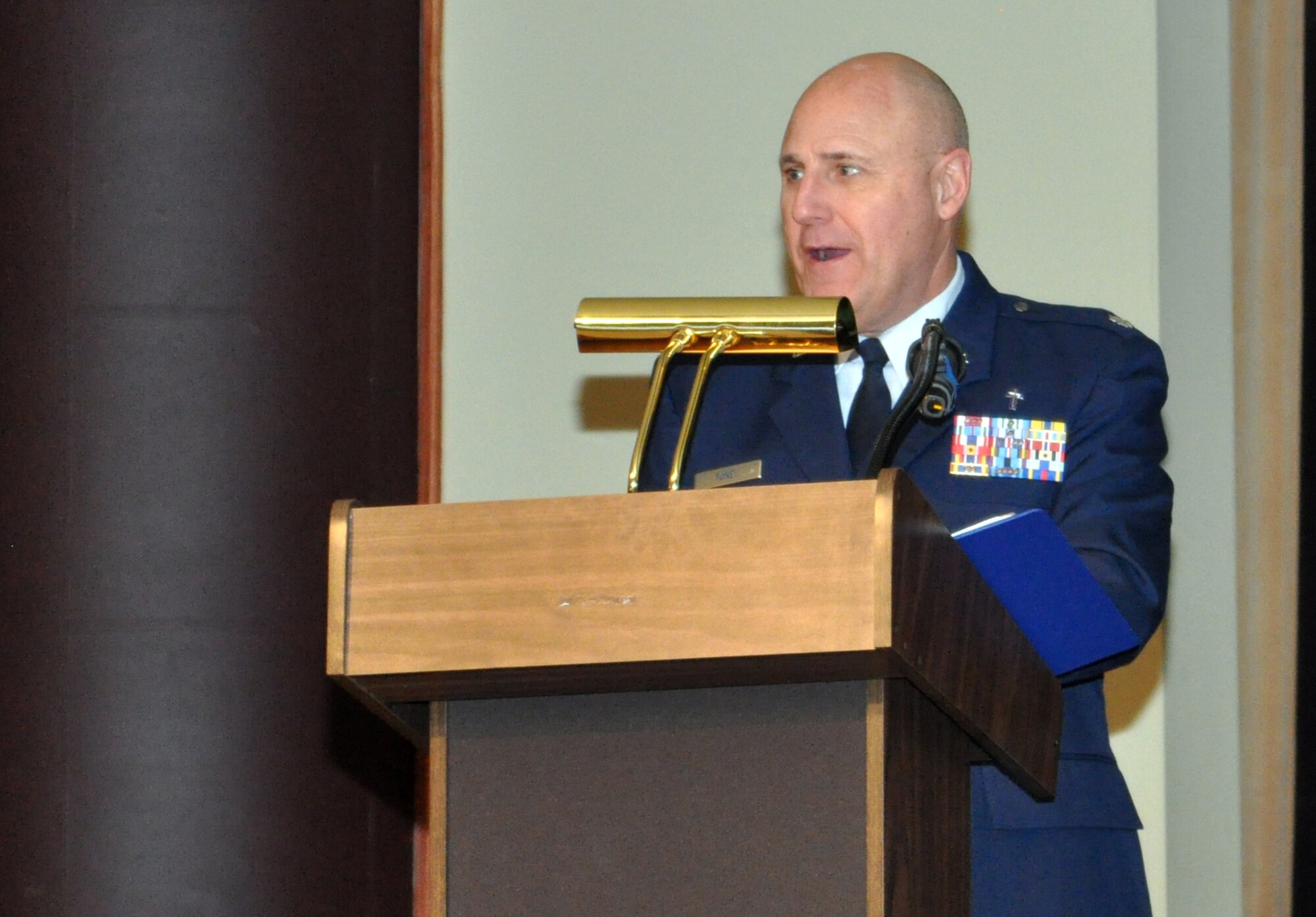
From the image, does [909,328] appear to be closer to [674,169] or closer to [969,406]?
[969,406]

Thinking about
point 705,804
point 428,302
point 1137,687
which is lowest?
point 1137,687

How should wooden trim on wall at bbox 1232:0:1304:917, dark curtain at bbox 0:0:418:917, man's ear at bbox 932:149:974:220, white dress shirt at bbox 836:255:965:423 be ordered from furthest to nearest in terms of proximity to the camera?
wooden trim on wall at bbox 1232:0:1304:917
dark curtain at bbox 0:0:418:917
man's ear at bbox 932:149:974:220
white dress shirt at bbox 836:255:965:423

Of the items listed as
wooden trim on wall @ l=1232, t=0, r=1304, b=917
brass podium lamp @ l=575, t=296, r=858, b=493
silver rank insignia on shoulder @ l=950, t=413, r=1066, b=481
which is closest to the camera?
brass podium lamp @ l=575, t=296, r=858, b=493

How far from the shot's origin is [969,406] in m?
2.27

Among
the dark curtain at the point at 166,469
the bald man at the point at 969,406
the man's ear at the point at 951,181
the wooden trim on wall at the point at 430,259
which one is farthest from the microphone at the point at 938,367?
the wooden trim on wall at the point at 430,259

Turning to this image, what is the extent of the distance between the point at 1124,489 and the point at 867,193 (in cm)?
57

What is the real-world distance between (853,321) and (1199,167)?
1.93 meters

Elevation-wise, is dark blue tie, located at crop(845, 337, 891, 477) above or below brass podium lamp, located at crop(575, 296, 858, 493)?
below

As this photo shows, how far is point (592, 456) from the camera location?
12.1ft

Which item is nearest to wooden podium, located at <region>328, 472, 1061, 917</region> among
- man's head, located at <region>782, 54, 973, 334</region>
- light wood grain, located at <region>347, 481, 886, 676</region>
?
light wood grain, located at <region>347, 481, 886, 676</region>

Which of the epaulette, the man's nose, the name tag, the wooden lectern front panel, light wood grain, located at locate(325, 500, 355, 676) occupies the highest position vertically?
the man's nose

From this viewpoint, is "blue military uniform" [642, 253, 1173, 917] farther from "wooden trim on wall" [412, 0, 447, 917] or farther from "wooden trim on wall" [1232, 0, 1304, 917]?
"wooden trim on wall" [412, 0, 447, 917]

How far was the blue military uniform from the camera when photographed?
194cm

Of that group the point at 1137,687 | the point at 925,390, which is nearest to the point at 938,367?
the point at 925,390
